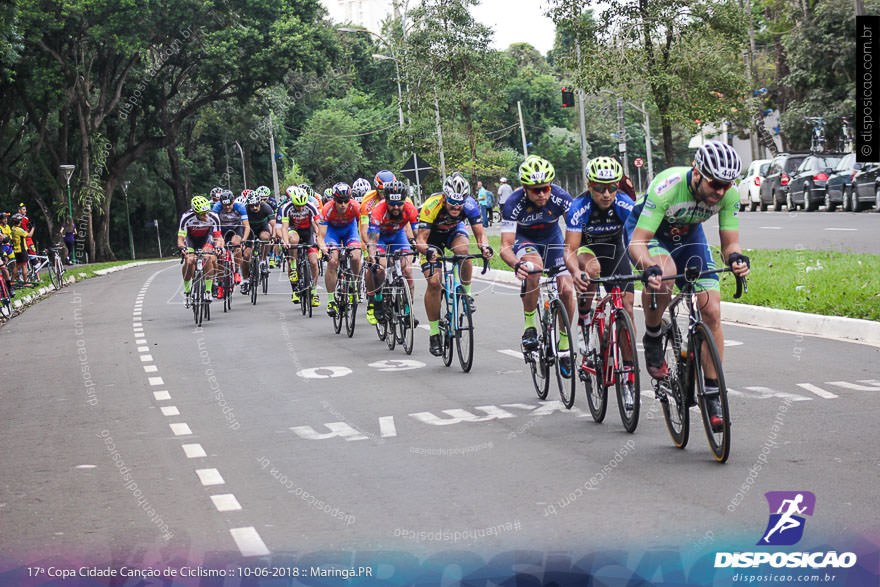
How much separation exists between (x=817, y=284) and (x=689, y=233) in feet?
26.5

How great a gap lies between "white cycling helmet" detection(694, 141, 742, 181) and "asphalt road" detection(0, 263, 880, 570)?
178cm

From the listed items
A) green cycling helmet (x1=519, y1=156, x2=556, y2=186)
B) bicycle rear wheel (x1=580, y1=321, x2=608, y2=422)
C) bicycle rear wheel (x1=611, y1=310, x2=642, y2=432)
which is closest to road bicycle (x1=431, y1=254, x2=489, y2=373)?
green cycling helmet (x1=519, y1=156, x2=556, y2=186)

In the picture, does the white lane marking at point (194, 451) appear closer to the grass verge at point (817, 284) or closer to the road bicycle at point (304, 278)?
the grass verge at point (817, 284)

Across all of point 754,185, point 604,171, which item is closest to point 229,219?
point 604,171

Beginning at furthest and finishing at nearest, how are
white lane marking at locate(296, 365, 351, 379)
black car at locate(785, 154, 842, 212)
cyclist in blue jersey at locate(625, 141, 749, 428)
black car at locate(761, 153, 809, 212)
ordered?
black car at locate(761, 153, 809, 212), black car at locate(785, 154, 842, 212), white lane marking at locate(296, 365, 351, 379), cyclist in blue jersey at locate(625, 141, 749, 428)

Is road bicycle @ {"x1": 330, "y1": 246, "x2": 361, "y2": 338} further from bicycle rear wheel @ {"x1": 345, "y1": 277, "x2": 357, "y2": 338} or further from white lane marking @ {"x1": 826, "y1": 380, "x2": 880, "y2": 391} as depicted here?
white lane marking @ {"x1": 826, "y1": 380, "x2": 880, "y2": 391}

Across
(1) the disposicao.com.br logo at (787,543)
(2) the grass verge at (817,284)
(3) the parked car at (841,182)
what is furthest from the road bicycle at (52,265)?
(1) the disposicao.com.br logo at (787,543)

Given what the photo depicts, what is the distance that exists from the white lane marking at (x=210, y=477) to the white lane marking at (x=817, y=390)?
4856mm

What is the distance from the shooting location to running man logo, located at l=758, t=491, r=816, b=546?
5.67 metres

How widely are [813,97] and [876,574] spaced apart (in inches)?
1881

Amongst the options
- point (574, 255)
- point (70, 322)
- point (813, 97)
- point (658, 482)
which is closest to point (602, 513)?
point (658, 482)

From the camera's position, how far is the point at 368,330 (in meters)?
17.2

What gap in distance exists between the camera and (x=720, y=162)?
7.24 m

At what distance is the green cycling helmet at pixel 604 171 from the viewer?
9594mm
